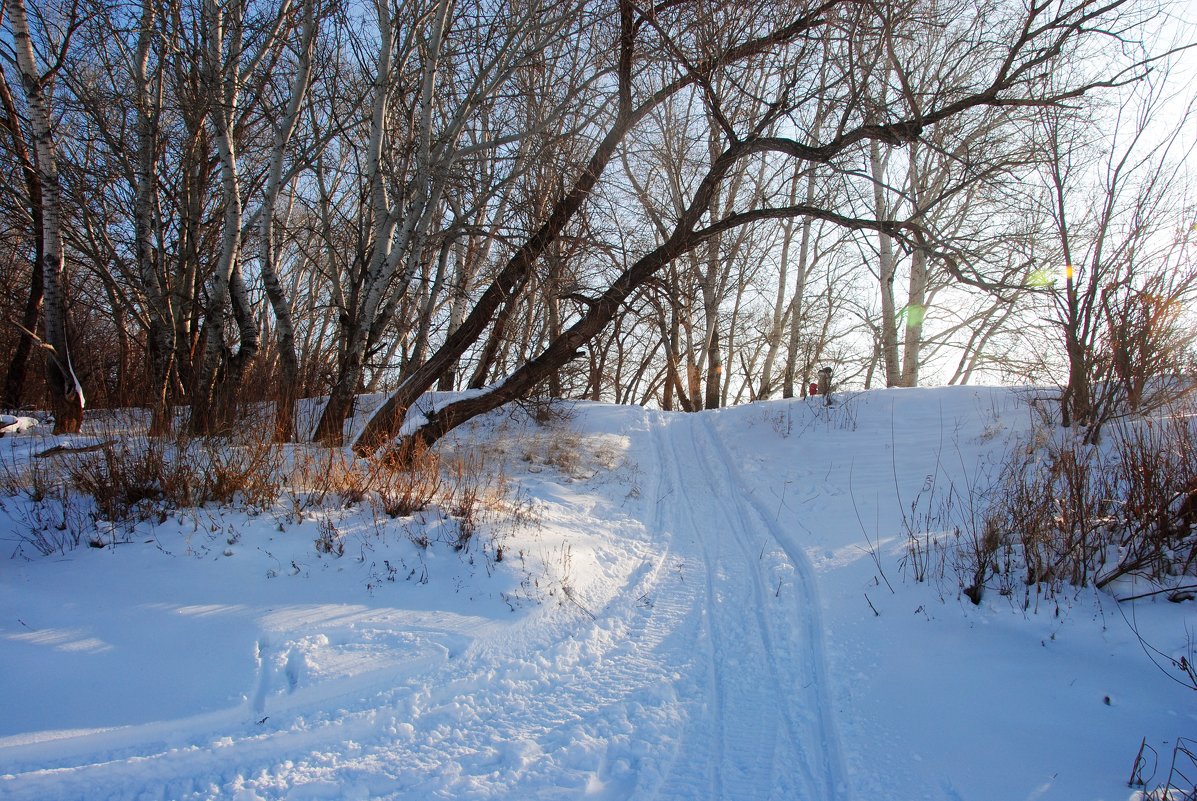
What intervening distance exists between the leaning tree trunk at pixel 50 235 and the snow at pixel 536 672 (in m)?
2.56

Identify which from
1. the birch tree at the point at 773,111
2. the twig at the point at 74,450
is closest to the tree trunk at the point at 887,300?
the birch tree at the point at 773,111

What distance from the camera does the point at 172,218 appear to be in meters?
9.80

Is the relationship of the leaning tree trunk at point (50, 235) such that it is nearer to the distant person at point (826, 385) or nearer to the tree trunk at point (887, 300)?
the distant person at point (826, 385)

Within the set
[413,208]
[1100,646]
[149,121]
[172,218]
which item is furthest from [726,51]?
[172,218]

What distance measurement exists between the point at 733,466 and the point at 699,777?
7.16 metres

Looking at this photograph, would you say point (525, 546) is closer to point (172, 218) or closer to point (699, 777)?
point (699, 777)

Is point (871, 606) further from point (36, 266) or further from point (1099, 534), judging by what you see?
point (36, 266)

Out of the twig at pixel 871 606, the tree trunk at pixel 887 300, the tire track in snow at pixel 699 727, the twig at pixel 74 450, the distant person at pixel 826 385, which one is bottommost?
the tire track in snow at pixel 699 727

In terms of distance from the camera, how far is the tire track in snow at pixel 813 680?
2.68 m

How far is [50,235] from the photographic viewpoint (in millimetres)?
7910

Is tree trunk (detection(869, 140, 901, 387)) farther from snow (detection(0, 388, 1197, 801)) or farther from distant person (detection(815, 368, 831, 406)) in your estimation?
snow (detection(0, 388, 1197, 801))

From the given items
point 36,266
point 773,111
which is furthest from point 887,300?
point 36,266

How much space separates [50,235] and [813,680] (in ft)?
37.5

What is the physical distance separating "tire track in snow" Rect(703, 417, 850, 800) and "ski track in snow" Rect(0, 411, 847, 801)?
0.4 inches
